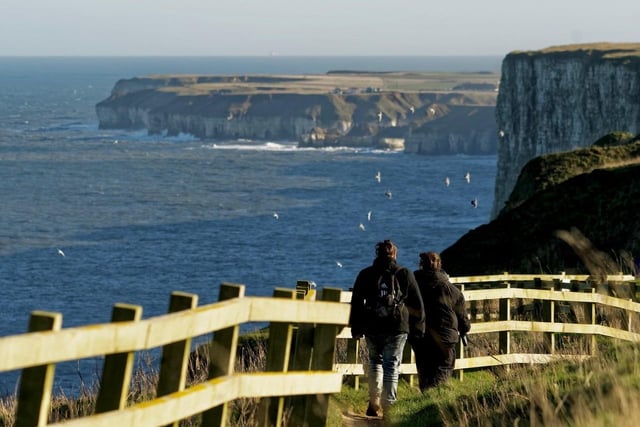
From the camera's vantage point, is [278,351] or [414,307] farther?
[414,307]

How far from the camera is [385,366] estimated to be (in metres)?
11.8

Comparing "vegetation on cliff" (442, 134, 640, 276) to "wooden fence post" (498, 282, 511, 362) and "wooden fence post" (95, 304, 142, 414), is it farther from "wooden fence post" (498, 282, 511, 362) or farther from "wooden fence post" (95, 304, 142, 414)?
"wooden fence post" (95, 304, 142, 414)

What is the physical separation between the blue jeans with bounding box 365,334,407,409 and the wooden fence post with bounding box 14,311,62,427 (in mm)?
6848

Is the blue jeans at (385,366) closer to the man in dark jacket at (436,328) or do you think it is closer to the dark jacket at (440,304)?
the man in dark jacket at (436,328)

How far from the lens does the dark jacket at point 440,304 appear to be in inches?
508

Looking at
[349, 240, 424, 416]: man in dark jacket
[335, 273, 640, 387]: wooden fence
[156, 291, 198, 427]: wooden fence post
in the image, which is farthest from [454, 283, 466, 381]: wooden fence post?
[156, 291, 198, 427]: wooden fence post

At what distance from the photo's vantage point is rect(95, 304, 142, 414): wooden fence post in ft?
18.2

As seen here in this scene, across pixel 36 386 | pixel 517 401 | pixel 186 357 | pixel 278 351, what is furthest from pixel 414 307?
pixel 36 386

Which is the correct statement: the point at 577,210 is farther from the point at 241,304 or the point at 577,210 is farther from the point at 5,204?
the point at 5,204

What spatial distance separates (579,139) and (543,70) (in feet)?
32.5

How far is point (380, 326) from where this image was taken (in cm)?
1171

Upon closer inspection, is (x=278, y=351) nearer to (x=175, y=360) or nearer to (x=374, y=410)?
(x=175, y=360)

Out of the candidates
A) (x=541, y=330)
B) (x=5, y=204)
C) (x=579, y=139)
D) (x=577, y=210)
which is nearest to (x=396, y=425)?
(x=541, y=330)

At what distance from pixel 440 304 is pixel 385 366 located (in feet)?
4.38
